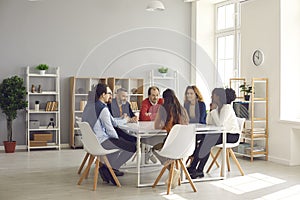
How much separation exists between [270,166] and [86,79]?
14.2 ft

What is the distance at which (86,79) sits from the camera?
348 inches

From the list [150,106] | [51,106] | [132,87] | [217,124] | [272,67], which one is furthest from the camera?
[132,87]

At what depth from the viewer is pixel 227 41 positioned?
9.41 metres

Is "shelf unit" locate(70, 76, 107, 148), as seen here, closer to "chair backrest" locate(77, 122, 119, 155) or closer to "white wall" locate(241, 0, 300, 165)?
"white wall" locate(241, 0, 300, 165)

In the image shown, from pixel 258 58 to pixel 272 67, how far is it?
0.41 m

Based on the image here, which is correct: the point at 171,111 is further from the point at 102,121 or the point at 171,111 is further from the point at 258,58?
the point at 258,58

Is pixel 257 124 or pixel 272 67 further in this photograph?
pixel 257 124

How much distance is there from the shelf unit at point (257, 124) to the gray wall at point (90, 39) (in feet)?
9.09

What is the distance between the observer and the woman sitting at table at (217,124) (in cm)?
575

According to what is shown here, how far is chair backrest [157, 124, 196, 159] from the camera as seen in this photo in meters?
4.83

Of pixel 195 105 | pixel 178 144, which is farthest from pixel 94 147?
pixel 195 105

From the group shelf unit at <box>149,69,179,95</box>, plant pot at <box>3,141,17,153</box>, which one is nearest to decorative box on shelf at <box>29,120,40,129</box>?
plant pot at <box>3,141,17,153</box>

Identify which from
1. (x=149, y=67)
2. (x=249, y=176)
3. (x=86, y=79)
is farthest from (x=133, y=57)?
(x=249, y=176)

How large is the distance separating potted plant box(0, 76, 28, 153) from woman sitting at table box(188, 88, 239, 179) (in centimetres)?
387
